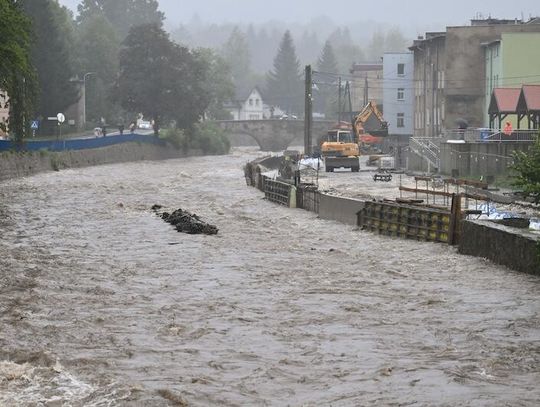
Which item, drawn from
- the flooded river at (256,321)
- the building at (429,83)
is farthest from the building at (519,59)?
the flooded river at (256,321)

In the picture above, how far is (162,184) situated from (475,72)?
42378 mm

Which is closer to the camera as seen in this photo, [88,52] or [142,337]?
[142,337]

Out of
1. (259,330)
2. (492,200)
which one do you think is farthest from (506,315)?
(492,200)

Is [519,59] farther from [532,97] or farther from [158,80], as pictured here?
[158,80]

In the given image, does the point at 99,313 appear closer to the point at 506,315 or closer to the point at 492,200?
the point at 506,315

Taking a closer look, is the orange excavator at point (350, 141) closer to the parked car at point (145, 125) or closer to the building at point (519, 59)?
the building at point (519, 59)

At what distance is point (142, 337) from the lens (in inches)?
838

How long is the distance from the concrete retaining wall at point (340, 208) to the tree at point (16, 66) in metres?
13.4

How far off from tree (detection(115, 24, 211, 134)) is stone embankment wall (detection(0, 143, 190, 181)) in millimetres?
4727

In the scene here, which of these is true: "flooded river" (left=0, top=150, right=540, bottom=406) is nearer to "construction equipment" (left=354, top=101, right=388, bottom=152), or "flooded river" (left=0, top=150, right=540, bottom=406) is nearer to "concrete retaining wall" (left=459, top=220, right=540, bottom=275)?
"concrete retaining wall" (left=459, top=220, right=540, bottom=275)

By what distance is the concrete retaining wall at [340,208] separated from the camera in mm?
45719

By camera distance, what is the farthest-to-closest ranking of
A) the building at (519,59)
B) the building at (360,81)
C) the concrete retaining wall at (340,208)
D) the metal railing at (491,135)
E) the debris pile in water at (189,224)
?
1. the building at (360,81)
2. the building at (519,59)
3. the metal railing at (491,135)
4. the concrete retaining wall at (340,208)
5. the debris pile in water at (189,224)

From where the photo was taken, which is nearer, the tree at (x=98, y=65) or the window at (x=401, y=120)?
the window at (x=401, y=120)

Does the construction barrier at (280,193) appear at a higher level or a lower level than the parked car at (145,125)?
lower
